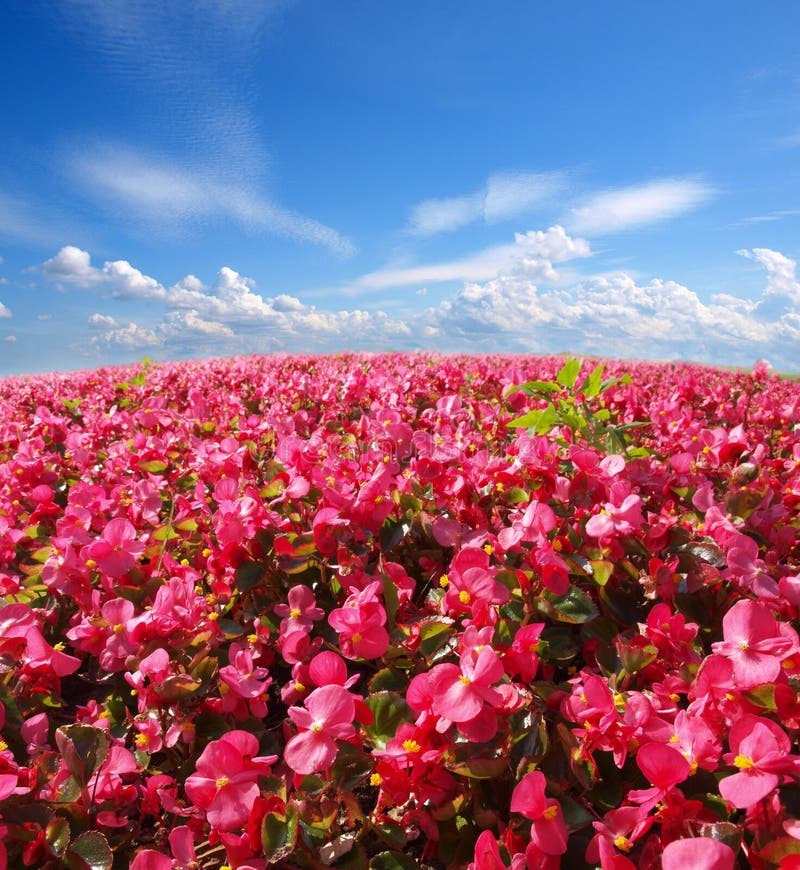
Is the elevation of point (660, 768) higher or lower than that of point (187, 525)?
lower

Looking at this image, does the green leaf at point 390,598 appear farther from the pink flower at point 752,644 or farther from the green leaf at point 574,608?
the pink flower at point 752,644

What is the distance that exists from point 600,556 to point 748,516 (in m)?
0.57

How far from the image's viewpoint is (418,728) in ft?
3.90

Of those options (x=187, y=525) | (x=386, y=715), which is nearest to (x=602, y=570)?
(x=386, y=715)

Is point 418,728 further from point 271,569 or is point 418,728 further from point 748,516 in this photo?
point 748,516

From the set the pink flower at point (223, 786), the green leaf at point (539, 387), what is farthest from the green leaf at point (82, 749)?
the green leaf at point (539, 387)

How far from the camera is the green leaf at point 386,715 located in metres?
1.28

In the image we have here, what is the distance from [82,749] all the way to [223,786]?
35cm

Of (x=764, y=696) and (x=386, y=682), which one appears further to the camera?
(x=386, y=682)

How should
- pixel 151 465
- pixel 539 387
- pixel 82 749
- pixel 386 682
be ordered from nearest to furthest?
pixel 82 749, pixel 386 682, pixel 151 465, pixel 539 387

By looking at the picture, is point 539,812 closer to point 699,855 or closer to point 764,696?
point 699,855

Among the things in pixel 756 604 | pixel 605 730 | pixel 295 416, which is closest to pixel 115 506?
pixel 295 416

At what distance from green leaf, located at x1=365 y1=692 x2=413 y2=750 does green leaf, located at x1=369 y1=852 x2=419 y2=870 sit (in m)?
0.19

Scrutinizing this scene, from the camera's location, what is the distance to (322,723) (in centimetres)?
112
